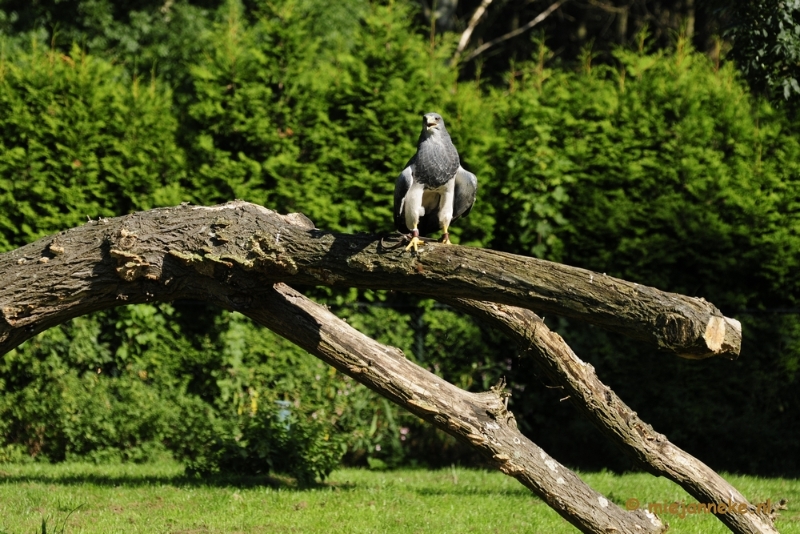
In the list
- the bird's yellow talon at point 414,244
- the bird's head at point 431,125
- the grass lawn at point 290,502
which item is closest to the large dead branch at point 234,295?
the bird's yellow talon at point 414,244

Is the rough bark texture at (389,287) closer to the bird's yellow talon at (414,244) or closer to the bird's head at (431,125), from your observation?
the bird's yellow talon at (414,244)

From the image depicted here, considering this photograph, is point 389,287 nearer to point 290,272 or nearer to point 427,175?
point 290,272

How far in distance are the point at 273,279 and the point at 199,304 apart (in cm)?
426

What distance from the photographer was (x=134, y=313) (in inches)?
329

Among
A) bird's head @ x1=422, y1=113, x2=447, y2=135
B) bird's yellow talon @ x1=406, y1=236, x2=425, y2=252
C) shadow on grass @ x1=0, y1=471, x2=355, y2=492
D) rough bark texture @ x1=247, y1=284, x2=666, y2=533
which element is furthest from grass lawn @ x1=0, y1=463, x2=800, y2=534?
bird's head @ x1=422, y1=113, x2=447, y2=135

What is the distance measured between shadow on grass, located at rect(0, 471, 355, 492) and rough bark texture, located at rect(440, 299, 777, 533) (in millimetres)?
Result: 2519

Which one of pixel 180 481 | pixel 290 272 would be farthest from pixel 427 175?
pixel 180 481

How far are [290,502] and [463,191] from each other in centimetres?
270

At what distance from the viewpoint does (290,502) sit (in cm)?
644

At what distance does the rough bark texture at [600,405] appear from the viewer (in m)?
5.13

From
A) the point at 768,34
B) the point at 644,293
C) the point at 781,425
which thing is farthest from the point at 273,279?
the point at 781,425

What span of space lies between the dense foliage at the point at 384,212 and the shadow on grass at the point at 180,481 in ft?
2.95

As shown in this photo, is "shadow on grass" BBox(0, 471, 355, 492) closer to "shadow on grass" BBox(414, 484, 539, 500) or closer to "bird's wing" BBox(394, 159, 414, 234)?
"shadow on grass" BBox(414, 484, 539, 500)

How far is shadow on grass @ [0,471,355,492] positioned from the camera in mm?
6895
